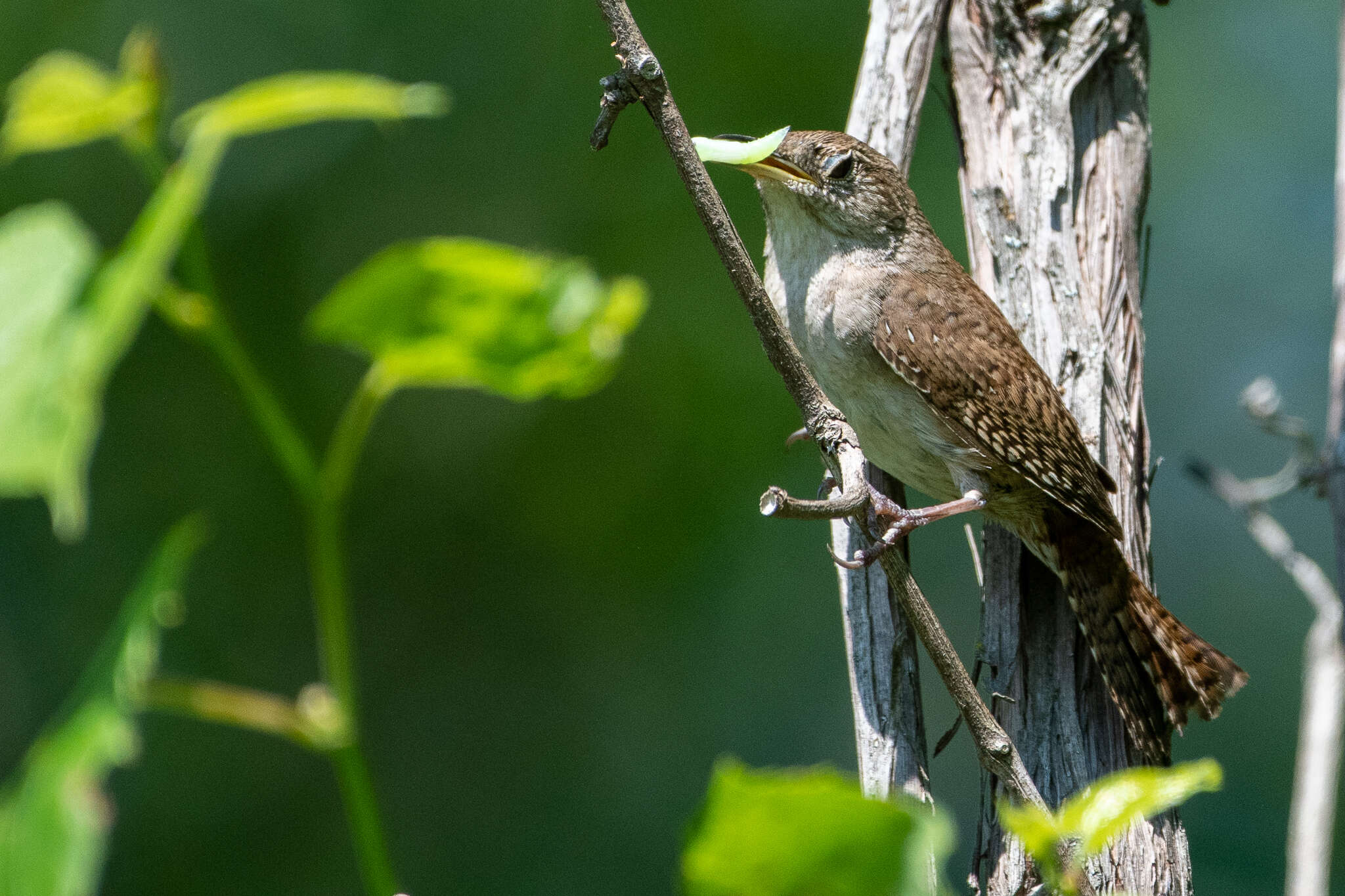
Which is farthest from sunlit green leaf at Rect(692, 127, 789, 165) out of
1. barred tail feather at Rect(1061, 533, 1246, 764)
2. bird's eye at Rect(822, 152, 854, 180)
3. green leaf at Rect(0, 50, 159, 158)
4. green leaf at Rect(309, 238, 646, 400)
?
barred tail feather at Rect(1061, 533, 1246, 764)

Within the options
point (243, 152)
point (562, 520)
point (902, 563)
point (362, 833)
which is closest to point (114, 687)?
point (362, 833)

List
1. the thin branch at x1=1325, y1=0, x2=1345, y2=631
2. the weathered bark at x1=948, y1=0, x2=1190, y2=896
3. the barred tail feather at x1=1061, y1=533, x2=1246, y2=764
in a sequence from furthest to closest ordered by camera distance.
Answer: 1. the weathered bark at x1=948, y1=0, x2=1190, y2=896
2. the barred tail feather at x1=1061, y1=533, x2=1246, y2=764
3. the thin branch at x1=1325, y1=0, x2=1345, y2=631

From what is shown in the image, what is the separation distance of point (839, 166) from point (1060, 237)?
0.49 meters

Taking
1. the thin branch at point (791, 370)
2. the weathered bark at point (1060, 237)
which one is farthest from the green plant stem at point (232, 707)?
the weathered bark at point (1060, 237)

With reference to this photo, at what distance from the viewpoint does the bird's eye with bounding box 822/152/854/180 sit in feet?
7.72

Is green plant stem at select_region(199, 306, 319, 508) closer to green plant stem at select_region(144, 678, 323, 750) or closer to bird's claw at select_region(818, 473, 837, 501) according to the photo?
green plant stem at select_region(144, 678, 323, 750)

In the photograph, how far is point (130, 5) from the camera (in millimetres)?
4301

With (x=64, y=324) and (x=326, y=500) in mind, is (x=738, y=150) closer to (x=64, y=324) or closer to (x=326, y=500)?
(x=326, y=500)

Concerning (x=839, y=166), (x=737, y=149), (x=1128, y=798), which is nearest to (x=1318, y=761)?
(x=1128, y=798)

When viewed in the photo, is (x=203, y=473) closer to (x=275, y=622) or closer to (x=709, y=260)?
(x=275, y=622)

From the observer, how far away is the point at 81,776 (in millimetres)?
769

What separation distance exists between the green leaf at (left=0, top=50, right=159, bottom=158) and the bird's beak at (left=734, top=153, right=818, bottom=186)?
1.56 meters

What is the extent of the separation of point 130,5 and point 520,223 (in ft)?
5.53

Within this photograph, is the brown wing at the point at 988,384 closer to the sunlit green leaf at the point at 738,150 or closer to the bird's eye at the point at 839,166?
the bird's eye at the point at 839,166
